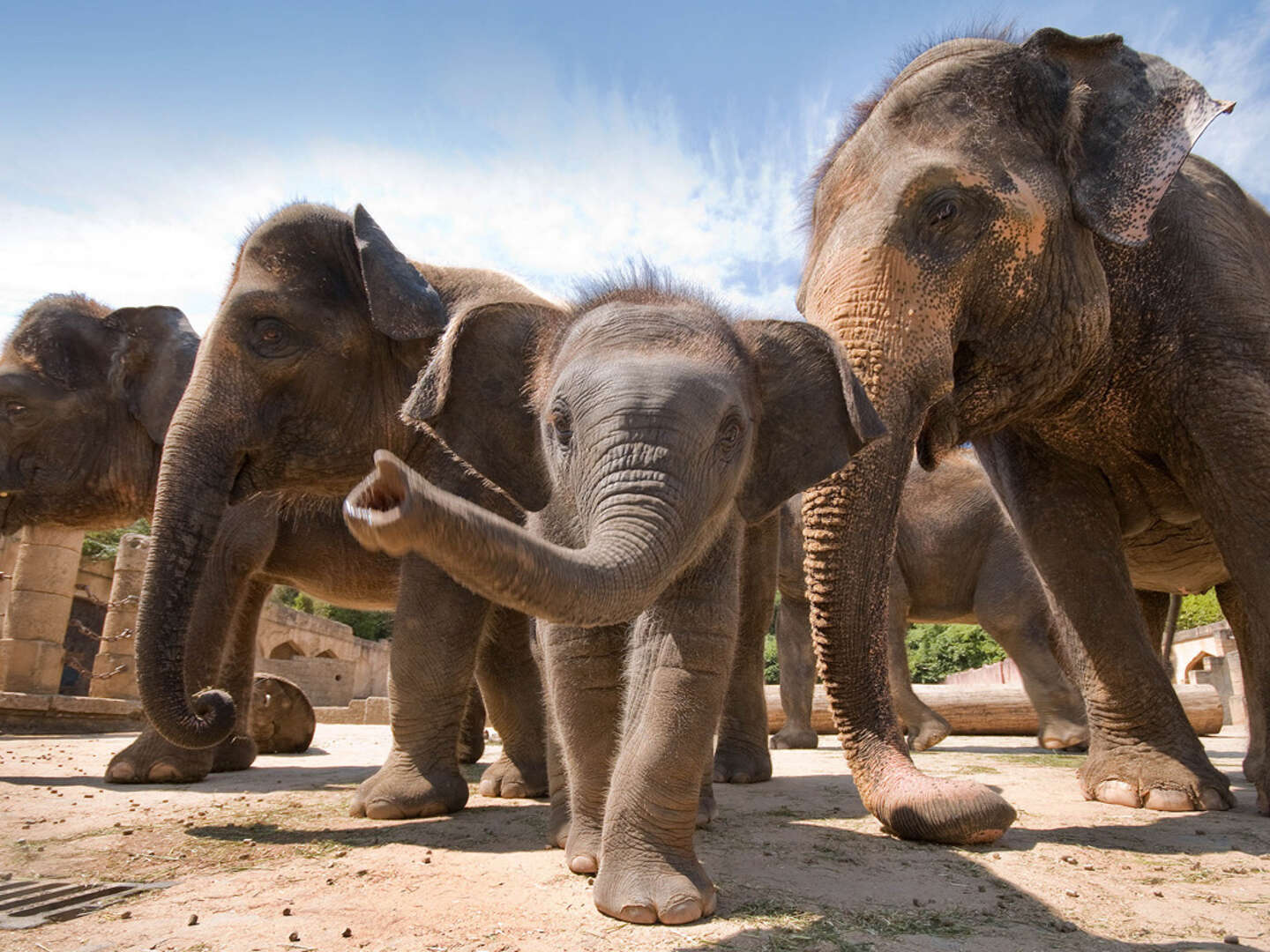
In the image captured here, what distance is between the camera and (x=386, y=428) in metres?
5.54

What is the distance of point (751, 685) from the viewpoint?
6.37 m

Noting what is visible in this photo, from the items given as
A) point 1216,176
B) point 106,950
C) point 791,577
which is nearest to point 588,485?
point 106,950

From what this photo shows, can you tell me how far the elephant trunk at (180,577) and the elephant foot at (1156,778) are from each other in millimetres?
4188

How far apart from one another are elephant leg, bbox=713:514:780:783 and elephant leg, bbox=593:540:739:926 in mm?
2861

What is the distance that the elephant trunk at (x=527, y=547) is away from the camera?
1.83 meters

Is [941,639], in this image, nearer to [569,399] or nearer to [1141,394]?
[1141,394]

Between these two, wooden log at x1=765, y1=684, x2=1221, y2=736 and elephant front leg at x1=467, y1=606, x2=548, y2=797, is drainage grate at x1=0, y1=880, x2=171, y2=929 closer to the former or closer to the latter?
Answer: elephant front leg at x1=467, y1=606, x2=548, y2=797

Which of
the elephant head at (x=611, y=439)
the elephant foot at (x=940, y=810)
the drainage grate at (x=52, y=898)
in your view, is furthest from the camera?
the elephant foot at (x=940, y=810)

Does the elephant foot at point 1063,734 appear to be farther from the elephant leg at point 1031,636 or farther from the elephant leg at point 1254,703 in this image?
the elephant leg at point 1254,703

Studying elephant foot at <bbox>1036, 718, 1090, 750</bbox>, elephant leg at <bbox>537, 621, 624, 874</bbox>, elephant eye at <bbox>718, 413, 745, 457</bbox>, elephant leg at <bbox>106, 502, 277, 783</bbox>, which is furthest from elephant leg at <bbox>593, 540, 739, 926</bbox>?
elephant foot at <bbox>1036, 718, 1090, 750</bbox>

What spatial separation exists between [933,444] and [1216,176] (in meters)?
2.21

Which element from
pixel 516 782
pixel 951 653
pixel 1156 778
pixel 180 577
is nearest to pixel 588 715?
pixel 180 577

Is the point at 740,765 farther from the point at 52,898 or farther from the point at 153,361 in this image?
the point at 153,361

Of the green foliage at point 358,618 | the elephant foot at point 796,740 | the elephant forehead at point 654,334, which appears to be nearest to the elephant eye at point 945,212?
the elephant forehead at point 654,334
